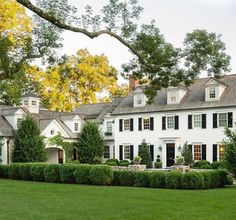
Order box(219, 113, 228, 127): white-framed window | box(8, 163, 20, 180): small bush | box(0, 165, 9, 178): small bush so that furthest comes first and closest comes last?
box(219, 113, 228, 127): white-framed window
box(0, 165, 9, 178): small bush
box(8, 163, 20, 180): small bush

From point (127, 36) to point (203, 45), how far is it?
236cm

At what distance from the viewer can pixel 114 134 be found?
43844mm

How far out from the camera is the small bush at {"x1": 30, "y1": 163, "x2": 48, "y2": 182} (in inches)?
1125

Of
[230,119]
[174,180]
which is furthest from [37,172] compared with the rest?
[230,119]

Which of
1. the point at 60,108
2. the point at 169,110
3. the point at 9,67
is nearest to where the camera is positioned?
the point at 9,67

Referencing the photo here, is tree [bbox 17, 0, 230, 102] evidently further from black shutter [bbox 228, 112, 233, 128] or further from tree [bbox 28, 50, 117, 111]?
tree [bbox 28, 50, 117, 111]

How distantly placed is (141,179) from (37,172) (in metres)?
7.88

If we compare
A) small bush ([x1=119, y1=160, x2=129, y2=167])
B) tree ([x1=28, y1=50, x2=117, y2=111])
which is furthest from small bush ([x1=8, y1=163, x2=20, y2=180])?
tree ([x1=28, y1=50, x2=117, y2=111])

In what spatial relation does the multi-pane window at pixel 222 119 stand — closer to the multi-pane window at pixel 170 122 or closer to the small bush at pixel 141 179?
the multi-pane window at pixel 170 122

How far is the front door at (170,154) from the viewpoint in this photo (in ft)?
128

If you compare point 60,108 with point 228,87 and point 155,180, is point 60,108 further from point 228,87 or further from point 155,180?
point 155,180

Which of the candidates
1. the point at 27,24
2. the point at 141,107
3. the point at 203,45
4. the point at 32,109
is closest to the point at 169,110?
the point at 141,107

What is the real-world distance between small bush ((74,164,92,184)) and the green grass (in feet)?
19.8

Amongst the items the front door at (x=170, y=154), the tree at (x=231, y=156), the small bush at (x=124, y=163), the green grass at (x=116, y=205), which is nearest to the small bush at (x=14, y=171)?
the small bush at (x=124, y=163)
